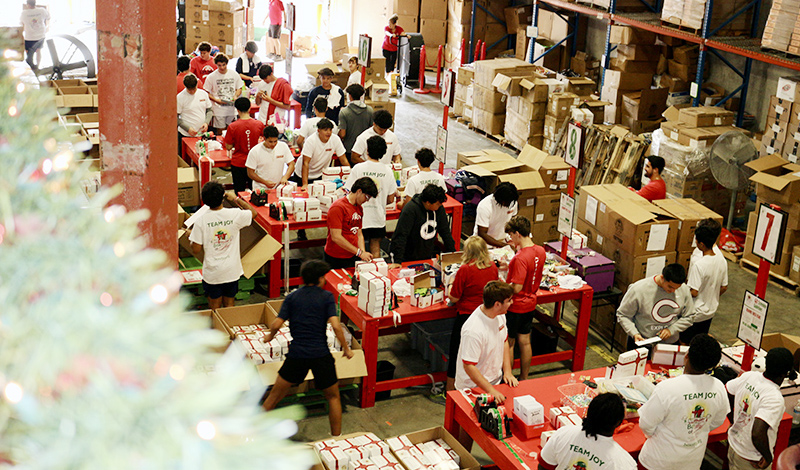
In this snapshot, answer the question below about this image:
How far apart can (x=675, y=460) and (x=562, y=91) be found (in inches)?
376

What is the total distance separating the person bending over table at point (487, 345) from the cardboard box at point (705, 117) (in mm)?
6435

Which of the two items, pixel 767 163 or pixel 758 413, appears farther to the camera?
pixel 767 163

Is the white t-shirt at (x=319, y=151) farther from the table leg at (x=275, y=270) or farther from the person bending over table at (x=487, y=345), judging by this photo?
the person bending over table at (x=487, y=345)

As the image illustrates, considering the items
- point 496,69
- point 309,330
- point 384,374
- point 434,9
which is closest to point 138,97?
point 309,330

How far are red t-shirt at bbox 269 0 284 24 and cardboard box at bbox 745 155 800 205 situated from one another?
13.6 metres

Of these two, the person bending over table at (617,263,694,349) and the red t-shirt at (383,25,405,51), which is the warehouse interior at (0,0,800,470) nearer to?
the person bending over table at (617,263,694,349)

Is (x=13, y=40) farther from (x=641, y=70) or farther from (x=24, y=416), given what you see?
(x=641, y=70)

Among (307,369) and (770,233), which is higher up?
(770,233)

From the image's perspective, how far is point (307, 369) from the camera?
225 inches

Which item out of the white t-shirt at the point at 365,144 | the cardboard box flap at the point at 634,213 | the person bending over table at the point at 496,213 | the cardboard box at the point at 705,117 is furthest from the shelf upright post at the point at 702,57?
the person bending over table at the point at 496,213

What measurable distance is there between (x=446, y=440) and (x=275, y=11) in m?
16.8

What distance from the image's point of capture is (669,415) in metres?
4.70

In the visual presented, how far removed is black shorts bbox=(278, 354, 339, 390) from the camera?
568cm

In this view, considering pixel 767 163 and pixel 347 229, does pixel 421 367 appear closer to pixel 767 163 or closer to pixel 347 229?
pixel 347 229
